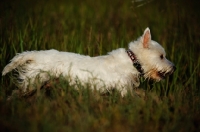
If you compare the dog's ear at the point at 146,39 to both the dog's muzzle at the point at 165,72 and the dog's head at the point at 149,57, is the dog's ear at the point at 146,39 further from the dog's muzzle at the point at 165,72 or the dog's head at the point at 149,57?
the dog's muzzle at the point at 165,72

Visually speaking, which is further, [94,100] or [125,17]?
[125,17]

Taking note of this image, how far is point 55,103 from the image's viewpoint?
4402 millimetres

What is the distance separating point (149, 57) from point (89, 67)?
935mm

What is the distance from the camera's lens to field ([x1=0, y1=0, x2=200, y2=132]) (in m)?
4.02

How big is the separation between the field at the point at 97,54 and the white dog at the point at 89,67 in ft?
0.62

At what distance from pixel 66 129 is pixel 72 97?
0.95m

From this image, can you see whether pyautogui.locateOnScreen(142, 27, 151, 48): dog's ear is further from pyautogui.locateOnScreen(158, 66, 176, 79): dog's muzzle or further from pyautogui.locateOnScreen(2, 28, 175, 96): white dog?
pyautogui.locateOnScreen(158, 66, 176, 79): dog's muzzle

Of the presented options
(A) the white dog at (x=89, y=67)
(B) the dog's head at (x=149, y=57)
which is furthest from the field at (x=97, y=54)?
(B) the dog's head at (x=149, y=57)

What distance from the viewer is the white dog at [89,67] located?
4992 millimetres

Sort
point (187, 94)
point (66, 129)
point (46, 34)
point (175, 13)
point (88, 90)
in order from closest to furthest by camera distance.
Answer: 1. point (66, 129)
2. point (88, 90)
3. point (187, 94)
4. point (46, 34)
5. point (175, 13)

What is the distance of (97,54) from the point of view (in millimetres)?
7031

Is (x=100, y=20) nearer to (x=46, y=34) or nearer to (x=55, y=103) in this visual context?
(x=46, y=34)

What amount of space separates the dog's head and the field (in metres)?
0.31

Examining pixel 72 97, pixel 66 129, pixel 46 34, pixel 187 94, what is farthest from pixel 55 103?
pixel 46 34
